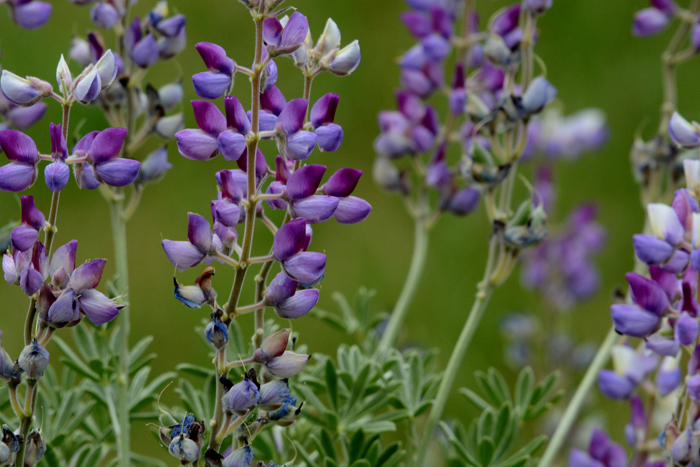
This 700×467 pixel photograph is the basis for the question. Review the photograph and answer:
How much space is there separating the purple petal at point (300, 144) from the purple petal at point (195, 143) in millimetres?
46

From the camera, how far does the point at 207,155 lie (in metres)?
0.51

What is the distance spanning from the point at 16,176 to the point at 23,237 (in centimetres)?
4

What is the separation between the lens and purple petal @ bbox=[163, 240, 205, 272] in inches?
19.1

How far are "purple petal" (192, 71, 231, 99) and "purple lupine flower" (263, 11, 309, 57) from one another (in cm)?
4

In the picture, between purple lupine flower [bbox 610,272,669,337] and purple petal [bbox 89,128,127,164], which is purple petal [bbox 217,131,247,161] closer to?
purple petal [bbox 89,128,127,164]

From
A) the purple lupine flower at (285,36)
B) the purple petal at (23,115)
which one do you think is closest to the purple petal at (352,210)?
the purple lupine flower at (285,36)

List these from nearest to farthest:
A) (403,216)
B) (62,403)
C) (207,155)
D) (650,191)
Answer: (207,155), (62,403), (650,191), (403,216)

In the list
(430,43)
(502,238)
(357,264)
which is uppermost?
(430,43)

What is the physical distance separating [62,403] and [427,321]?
1077 mm

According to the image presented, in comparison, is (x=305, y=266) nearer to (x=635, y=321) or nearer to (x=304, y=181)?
(x=304, y=181)

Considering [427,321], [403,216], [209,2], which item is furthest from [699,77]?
[209,2]

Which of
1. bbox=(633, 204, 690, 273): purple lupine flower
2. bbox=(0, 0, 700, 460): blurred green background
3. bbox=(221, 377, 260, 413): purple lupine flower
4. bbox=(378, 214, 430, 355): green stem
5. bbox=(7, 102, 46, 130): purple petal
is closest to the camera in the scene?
bbox=(221, 377, 260, 413): purple lupine flower

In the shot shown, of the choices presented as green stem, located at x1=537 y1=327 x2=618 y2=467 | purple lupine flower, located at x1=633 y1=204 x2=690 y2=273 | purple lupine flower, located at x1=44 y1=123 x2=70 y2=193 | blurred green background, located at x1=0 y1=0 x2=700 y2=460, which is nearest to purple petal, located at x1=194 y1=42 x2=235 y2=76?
purple lupine flower, located at x1=44 y1=123 x2=70 y2=193

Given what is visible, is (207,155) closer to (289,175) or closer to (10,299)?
(289,175)
